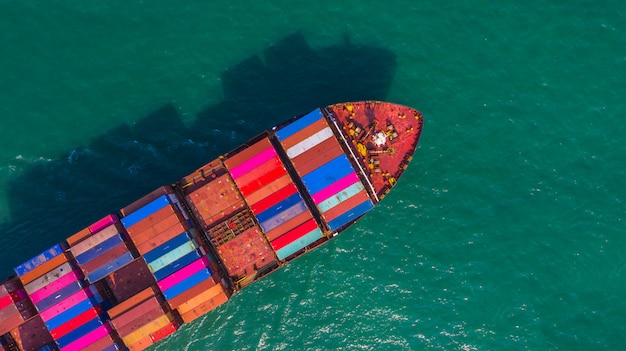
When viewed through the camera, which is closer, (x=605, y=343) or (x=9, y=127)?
(x=605, y=343)

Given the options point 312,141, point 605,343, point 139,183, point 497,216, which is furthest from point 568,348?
point 139,183

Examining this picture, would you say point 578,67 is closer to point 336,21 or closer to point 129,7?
point 336,21

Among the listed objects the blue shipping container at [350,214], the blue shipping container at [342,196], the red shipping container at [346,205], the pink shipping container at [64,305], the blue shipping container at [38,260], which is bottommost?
the blue shipping container at [350,214]

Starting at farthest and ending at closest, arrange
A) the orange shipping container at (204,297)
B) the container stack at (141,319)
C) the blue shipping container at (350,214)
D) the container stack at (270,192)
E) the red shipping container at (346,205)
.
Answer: the blue shipping container at (350,214) → the red shipping container at (346,205) → the container stack at (270,192) → the orange shipping container at (204,297) → the container stack at (141,319)

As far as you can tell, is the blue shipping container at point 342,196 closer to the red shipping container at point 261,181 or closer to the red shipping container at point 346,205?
the red shipping container at point 346,205

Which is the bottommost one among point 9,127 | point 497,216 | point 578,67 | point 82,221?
point 497,216

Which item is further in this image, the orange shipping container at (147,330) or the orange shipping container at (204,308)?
the orange shipping container at (204,308)

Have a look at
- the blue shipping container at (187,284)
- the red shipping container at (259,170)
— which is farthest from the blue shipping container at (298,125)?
the blue shipping container at (187,284)
